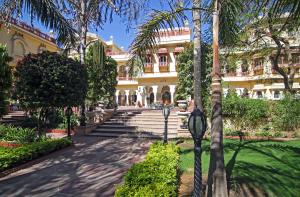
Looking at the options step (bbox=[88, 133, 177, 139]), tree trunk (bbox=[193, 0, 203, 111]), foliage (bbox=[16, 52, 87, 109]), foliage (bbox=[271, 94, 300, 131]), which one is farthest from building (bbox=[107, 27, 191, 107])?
tree trunk (bbox=[193, 0, 203, 111])

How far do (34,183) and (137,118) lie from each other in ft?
36.6

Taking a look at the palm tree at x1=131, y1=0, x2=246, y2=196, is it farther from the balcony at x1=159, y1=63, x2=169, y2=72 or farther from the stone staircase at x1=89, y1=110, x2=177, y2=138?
the balcony at x1=159, y1=63, x2=169, y2=72

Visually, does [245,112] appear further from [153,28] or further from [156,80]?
[156,80]

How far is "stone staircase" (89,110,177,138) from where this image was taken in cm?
1541

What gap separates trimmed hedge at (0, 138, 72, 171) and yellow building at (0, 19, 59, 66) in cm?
2041

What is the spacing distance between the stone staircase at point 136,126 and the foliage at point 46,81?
13.2ft

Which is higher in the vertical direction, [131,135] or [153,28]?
[153,28]

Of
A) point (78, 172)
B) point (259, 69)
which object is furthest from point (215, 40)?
point (259, 69)

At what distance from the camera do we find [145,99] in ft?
141

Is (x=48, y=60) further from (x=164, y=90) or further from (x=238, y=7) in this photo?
(x=164, y=90)

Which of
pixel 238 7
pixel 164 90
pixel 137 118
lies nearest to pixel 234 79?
pixel 164 90

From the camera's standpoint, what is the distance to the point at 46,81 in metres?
11.5

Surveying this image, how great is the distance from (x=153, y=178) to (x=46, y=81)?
Result: 7210 mm

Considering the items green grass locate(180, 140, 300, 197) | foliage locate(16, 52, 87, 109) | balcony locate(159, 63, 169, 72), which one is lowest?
green grass locate(180, 140, 300, 197)
